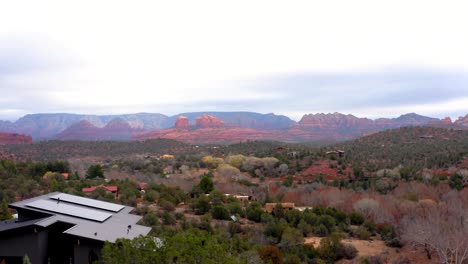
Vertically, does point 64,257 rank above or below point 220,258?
below

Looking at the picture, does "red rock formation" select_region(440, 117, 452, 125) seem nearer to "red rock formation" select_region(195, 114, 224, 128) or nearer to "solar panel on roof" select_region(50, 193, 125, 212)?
"red rock formation" select_region(195, 114, 224, 128)

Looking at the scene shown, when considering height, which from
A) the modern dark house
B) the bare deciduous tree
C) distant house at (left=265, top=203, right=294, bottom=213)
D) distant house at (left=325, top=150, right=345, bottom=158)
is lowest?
distant house at (left=265, top=203, right=294, bottom=213)

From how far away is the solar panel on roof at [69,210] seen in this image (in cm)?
1682

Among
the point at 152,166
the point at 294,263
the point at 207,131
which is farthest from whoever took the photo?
the point at 207,131

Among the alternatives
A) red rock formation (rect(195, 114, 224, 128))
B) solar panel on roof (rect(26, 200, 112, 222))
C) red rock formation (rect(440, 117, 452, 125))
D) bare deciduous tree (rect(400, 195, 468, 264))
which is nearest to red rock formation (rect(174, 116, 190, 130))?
red rock formation (rect(195, 114, 224, 128))

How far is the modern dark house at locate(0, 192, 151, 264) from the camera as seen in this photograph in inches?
572

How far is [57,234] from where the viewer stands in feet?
51.3

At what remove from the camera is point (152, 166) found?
57875 mm

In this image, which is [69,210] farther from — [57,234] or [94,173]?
[94,173]

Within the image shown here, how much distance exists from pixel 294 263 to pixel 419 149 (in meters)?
43.1

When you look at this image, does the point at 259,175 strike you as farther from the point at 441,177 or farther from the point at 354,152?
the point at 441,177

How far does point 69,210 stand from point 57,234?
6.20 ft

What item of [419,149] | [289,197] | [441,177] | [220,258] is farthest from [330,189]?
[220,258]

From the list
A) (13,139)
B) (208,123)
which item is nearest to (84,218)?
(13,139)
